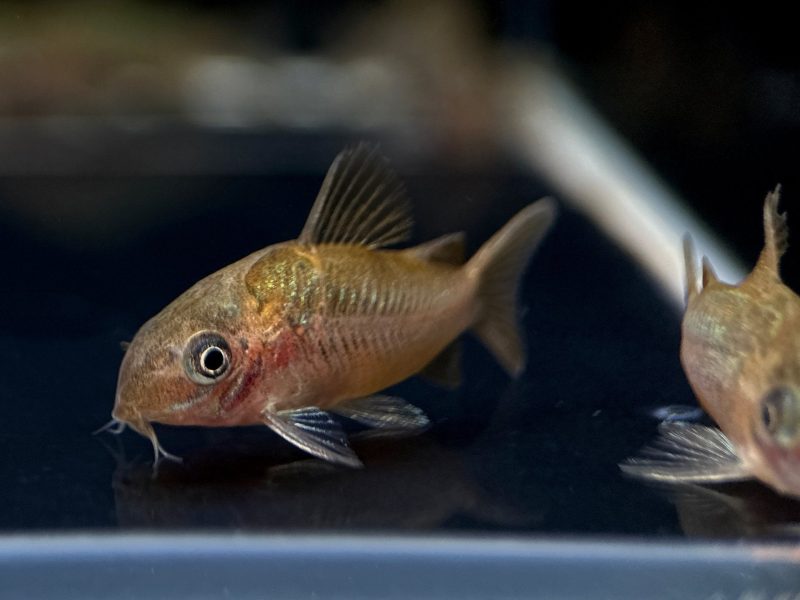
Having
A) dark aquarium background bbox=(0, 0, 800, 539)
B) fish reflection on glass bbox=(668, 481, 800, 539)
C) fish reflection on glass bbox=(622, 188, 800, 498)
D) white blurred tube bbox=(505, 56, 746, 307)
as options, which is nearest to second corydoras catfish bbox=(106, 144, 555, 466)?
dark aquarium background bbox=(0, 0, 800, 539)

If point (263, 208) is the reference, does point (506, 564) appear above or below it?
below

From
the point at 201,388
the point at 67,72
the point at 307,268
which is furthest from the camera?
the point at 67,72

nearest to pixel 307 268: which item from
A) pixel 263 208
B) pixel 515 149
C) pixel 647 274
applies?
pixel 647 274

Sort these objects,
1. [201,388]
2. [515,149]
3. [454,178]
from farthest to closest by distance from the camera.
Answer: [515,149] < [454,178] < [201,388]

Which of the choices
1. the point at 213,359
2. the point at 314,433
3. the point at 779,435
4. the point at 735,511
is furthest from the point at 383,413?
the point at 779,435

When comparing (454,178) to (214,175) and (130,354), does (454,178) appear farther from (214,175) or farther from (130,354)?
(130,354)

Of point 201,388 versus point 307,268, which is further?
point 307,268

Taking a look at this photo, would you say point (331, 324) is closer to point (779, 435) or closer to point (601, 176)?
point (779, 435)
